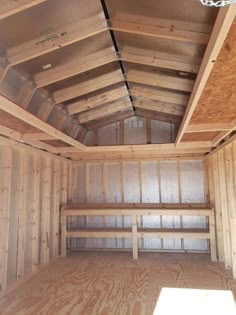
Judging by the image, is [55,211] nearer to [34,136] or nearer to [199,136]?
[34,136]

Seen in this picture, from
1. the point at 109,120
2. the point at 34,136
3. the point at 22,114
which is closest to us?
the point at 22,114

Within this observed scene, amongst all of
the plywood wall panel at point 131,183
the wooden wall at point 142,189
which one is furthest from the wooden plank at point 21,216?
the plywood wall panel at point 131,183

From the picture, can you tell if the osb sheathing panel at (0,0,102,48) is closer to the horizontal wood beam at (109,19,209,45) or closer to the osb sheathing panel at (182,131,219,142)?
the horizontal wood beam at (109,19,209,45)

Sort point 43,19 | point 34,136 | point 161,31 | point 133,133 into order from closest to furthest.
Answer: point 43,19, point 161,31, point 34,136, point 133,133

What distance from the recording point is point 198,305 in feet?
9.55

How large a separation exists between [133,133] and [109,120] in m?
0.61

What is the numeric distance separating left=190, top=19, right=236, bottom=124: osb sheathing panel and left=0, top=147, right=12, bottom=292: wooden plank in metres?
2.57

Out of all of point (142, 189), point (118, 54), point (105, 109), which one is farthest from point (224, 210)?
point (118, 54)

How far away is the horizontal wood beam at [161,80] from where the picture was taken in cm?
306

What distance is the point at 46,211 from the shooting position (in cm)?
465

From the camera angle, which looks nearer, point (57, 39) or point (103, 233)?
point (57, 39)

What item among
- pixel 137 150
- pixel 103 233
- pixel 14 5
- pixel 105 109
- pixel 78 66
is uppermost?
pixel 105 109

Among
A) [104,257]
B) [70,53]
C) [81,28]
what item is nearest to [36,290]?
[104,257]

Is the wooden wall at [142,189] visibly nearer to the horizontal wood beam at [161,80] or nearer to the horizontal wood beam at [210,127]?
the horizontal wood beam at [210,127]
